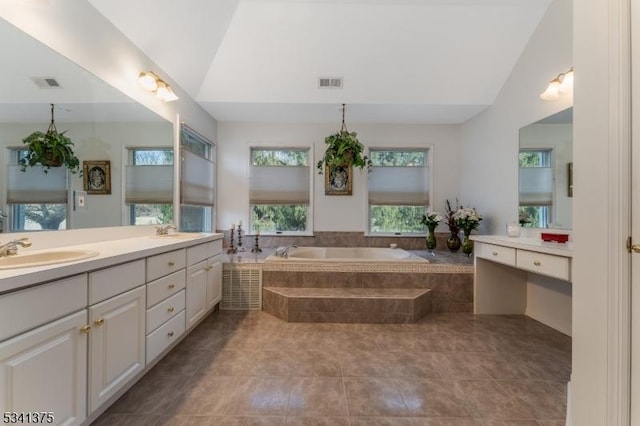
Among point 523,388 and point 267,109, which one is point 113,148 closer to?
point 267,109

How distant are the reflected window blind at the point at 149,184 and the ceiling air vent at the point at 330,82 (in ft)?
6.20

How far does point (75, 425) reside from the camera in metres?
1.18

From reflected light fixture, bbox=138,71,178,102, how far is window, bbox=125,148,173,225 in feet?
1.58

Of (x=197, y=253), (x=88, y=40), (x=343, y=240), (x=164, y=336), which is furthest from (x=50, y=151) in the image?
(x=343, y=240)

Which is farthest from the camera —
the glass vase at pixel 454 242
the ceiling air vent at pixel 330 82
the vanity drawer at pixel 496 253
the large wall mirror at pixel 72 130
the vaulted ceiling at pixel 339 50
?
the glass vase at pixel 454 242

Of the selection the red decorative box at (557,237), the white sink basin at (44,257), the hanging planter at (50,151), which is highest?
the hanging planter at (50,151)

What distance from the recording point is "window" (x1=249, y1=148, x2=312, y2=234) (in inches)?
158

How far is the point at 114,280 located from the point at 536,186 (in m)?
3.51

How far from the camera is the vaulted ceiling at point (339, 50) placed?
2580mm

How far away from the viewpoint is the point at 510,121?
3078mm

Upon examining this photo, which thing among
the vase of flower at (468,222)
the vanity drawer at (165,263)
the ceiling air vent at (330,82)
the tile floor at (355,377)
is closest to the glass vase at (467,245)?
the vase of flower at (468,222)

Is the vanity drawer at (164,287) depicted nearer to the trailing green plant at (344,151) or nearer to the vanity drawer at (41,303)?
the vanity drawer at (41,303)

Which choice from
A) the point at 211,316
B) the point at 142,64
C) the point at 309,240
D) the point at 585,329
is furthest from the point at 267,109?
the point at 585,329

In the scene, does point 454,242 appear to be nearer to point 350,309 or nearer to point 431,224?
point 431,224
